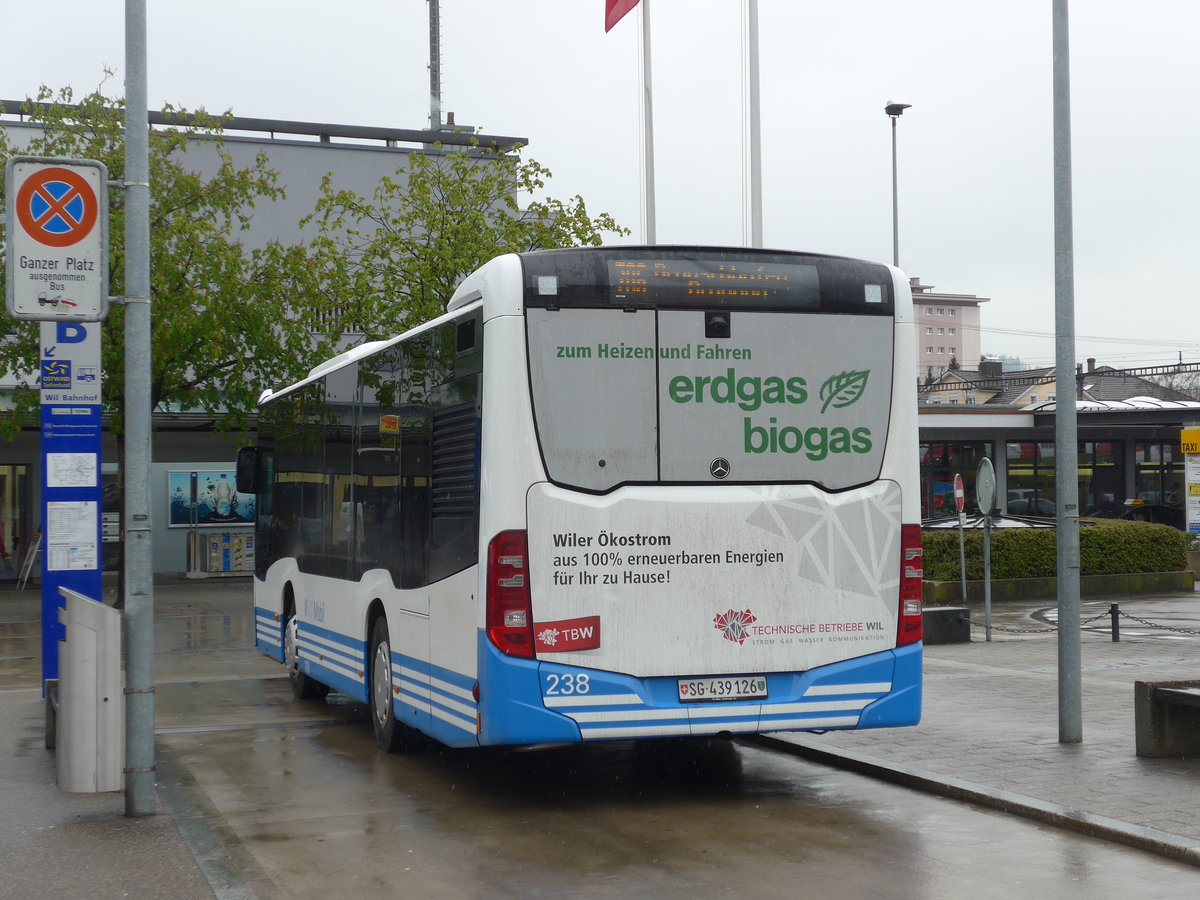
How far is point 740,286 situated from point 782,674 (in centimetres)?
219

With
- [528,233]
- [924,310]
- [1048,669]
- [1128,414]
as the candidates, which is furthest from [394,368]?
[924,310]

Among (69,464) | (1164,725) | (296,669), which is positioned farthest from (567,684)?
(296,669)

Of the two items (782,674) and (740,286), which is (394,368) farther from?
(782,674)

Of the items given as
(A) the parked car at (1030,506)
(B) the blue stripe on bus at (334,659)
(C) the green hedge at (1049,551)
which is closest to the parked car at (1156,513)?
(A) the parked car at (1030,506)

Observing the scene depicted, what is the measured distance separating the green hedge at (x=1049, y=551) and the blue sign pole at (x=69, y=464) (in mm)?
14991

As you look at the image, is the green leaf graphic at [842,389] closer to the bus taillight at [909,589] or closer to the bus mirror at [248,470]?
the bus taillight at [909,589]

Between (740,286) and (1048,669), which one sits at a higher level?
(740,286)

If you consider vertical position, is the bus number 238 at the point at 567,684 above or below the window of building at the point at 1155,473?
below

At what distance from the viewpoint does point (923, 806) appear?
331 inches

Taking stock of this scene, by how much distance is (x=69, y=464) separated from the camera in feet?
40.5

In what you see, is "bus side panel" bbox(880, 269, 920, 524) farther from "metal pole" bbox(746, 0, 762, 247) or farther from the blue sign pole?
"metal pole" bbox(746, 0, 762, 247)

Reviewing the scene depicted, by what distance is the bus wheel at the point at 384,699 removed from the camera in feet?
33.9

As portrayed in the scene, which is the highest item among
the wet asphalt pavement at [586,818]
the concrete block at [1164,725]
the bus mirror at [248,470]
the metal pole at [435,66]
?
the metal pole at [435,66]

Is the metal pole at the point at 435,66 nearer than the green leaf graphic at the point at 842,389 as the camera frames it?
No
